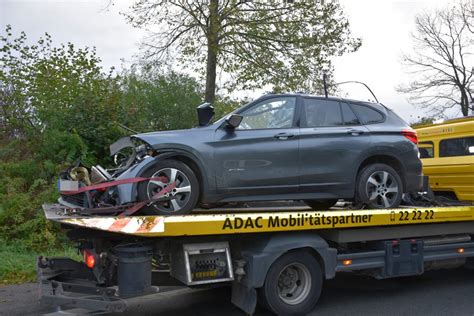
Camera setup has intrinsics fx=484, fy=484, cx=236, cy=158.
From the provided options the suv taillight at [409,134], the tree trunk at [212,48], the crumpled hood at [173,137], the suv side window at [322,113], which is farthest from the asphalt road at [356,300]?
the tree trunk at [212,48]

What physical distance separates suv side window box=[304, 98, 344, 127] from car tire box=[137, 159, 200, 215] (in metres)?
1.73

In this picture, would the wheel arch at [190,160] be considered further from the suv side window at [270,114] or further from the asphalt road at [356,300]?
the asphalt road at [356,300]

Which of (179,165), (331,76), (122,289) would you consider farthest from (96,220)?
(331,76)

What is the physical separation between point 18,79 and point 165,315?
34.8 feet

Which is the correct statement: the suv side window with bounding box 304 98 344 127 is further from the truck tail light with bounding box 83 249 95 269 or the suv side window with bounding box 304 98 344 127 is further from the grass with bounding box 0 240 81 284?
the grass with bounding box 0 240 81 284

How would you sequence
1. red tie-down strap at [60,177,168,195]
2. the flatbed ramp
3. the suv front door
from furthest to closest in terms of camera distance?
the suv front door < red tie-down strap at [60,177,168,195] < the flatbed ramp

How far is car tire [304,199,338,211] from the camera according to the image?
6.68m

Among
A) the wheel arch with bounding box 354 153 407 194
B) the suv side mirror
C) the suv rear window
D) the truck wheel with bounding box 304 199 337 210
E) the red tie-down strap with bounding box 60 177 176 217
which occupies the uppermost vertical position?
the suv side mirror

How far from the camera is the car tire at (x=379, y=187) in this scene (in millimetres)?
6246

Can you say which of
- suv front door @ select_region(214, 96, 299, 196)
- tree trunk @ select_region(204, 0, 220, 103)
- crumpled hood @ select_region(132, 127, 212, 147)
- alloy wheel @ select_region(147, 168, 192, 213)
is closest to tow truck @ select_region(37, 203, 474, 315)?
alloy wheel @ select_region(147, 168, 192, 213)

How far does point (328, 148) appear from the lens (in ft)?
19.8

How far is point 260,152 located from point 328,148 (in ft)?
3.15

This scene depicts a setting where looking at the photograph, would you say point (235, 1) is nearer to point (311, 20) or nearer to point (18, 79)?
point (311, 20)

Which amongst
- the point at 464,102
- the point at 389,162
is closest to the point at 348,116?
the point at 389,162
